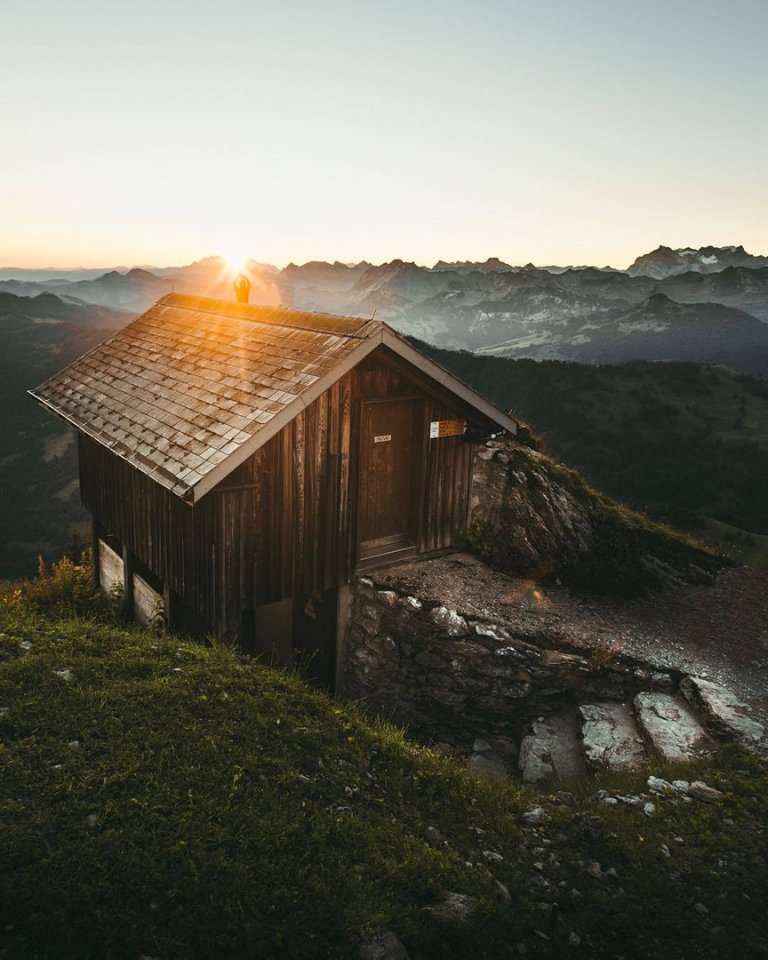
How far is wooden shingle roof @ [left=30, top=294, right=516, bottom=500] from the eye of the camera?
311 inches

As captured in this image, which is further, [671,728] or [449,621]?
[449,621]

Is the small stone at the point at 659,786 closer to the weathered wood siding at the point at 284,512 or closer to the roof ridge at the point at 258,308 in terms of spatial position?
the weathered wood siding at the point at 284,512

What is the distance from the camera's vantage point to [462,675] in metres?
9.02

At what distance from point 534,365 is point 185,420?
85.9 m

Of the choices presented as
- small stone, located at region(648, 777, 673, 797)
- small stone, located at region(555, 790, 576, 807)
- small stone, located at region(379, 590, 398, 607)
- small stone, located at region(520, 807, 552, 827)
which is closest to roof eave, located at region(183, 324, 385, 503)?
small stone, located at region(379, 590, 398, 607)

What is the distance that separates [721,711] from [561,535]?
418 cm

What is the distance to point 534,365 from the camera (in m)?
89.9

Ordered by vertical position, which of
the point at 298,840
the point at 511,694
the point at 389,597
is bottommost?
the point at 511,694

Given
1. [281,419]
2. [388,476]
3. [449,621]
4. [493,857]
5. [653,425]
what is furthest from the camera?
[653,425]

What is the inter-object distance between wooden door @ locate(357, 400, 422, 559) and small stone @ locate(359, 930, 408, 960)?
232 inches

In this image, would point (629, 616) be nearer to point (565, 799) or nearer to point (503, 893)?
point (565, 799)

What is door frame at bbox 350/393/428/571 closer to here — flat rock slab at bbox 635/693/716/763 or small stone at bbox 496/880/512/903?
flat rock slab at bbox 635/693/716/763

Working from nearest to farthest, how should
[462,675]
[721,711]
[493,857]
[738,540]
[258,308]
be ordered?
[493,857] < [721,711] < [462,675] < [258,308] < [738,540]

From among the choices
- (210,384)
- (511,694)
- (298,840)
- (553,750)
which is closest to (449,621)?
(511,694)
